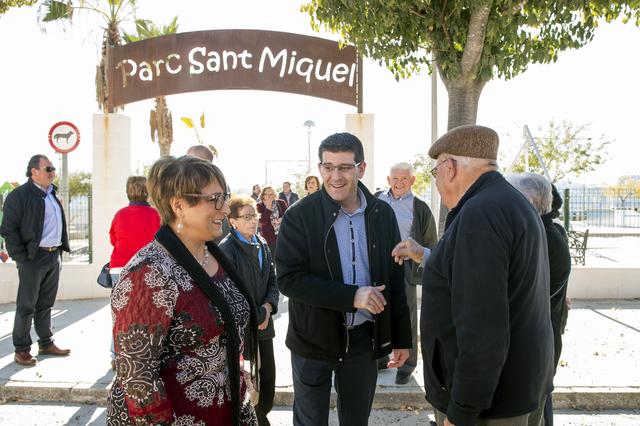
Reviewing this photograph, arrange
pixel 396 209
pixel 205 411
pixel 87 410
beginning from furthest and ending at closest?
pixel 396 209 < pixel 87 410 < pixel 205 411

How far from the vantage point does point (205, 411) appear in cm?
210

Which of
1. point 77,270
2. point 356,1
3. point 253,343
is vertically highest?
point 356,1

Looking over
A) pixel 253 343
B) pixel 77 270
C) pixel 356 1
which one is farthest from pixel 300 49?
pixel 253 343

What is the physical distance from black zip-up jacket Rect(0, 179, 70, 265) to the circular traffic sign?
3.46 metres

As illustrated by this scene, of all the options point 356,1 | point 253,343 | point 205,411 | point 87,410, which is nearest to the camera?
point 205,411

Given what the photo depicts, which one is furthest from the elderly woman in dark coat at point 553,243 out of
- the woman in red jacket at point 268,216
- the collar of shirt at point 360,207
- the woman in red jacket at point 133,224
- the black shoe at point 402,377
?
the woman in red jacket at point 268,216

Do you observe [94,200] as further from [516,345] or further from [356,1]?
[516,345]

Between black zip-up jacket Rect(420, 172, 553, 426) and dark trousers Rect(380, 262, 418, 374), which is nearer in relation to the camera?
black zip-up jacket Rect(420, 172, 553, 426)

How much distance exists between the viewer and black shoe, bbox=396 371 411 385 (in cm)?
519

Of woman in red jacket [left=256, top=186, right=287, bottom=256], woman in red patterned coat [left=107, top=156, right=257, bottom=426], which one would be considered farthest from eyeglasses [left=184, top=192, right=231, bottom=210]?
woman in red jacket [left=256, top=186, right=287, bottom=256]

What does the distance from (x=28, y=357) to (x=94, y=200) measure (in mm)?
3817

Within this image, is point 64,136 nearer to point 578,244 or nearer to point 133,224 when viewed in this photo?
point 133,224

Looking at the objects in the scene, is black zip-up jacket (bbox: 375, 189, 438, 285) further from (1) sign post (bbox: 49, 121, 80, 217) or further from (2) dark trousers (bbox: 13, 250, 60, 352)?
(1) sign post (bbox: 49, 121, 80, 217)

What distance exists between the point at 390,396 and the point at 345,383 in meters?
2.07
